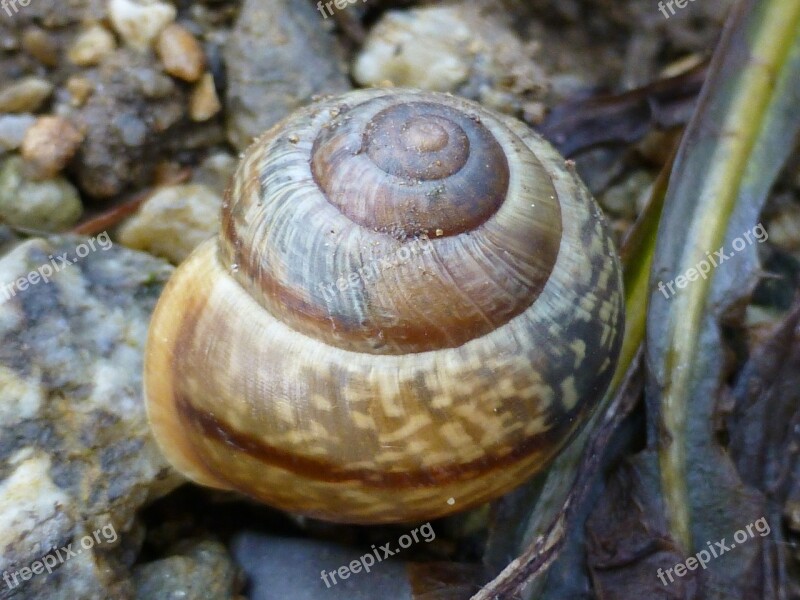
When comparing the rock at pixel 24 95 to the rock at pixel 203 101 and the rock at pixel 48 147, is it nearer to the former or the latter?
the rock at pixel 48 147

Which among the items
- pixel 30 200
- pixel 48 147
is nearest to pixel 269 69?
pixel 48 147

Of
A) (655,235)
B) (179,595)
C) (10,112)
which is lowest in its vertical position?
(179,595)

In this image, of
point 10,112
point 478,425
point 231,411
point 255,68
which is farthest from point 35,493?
point 255,68

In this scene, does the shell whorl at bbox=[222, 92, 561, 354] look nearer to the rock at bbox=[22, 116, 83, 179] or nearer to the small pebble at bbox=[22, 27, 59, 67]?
the rock at bbox=[22, 116, 83, 179]

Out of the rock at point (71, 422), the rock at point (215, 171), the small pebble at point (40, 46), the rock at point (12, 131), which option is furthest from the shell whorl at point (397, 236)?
the small pebble at point (40, 46)

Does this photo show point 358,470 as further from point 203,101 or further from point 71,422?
point 203,101

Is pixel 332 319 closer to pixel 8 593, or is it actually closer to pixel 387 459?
pixel 387 459
